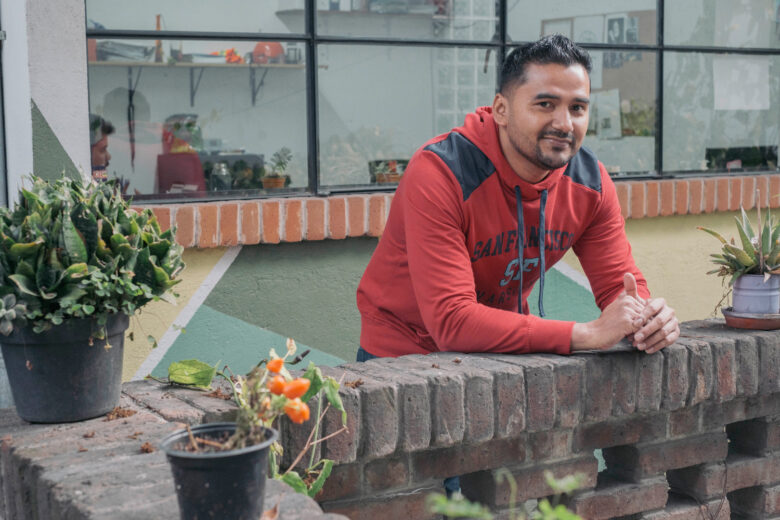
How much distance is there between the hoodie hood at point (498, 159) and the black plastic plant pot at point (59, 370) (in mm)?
1179

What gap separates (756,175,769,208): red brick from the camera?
17.5ft

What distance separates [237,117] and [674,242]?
2285 millimetres

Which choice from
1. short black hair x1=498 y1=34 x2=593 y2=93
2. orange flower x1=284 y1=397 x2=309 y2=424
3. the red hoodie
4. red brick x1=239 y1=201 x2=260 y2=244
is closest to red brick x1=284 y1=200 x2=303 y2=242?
red brick x1=239 y1=201 x2=260 y2=244

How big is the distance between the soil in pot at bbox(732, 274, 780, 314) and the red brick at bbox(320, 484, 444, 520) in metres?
1.14

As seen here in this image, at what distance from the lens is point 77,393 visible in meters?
2.14

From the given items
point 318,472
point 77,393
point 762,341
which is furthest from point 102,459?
point 762,341

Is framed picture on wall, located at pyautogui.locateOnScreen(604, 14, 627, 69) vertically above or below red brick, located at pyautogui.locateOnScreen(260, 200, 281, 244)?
above

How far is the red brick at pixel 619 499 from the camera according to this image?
2564mm

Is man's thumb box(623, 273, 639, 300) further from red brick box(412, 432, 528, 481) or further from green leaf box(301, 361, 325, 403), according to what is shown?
→ green leaf box(301, 361, 325, 403)

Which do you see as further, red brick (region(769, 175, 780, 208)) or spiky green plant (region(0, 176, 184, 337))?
red brick (region(769, 175, 780, 208))

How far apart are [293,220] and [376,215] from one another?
379mm

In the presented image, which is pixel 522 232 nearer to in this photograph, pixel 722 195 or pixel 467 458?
pixel 467 458

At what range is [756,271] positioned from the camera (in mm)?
2955

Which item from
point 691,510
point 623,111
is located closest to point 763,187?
point 623,111
